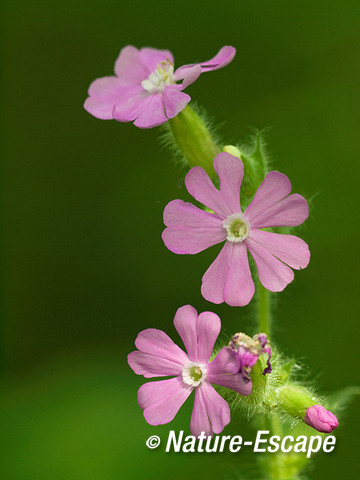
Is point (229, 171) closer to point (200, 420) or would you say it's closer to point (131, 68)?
point (200, 420)

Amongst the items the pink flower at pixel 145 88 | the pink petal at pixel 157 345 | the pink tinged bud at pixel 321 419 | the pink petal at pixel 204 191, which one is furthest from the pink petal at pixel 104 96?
the pink tinged bud at pixel 321 419

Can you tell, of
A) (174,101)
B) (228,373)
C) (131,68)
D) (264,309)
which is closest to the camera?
(228,373)

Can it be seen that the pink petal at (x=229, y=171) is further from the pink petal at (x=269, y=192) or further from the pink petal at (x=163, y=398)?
the pink petal at (x=163, y=398)

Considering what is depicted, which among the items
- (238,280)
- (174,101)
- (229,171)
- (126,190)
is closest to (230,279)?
(238,280)

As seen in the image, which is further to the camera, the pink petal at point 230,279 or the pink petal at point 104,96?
the pink petal at point 104,96

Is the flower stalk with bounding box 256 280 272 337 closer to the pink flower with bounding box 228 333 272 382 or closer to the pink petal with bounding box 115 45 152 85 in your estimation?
the pink flower with bounding box 228 333 272 382

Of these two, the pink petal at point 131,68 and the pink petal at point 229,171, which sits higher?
the pink petal at point 131,68
